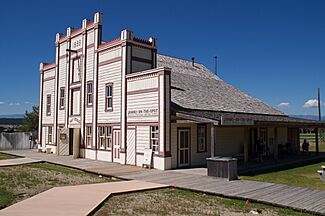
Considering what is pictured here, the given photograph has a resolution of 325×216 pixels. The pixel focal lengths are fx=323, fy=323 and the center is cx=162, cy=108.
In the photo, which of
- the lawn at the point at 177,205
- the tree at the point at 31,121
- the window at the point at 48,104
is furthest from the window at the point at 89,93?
the tree at the point at 31,121

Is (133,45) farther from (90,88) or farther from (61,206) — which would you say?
(61,206)

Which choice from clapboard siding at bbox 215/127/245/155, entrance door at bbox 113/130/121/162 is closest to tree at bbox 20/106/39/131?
entrance door at bbox 113/130/121/162

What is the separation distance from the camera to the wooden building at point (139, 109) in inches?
654

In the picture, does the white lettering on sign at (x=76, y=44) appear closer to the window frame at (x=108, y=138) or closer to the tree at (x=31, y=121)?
the window frame at (x=108, y=138)

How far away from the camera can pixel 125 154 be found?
18.4 metres

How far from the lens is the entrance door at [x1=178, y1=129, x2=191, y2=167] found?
55.9 ft

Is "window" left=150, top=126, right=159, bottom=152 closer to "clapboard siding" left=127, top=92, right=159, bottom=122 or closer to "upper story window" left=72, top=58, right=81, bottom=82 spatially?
"clapboard siding" left=127, top=92, right=159, bottom=122

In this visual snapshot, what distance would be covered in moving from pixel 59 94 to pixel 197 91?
36.8 feet

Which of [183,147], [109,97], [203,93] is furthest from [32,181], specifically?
[203,93]

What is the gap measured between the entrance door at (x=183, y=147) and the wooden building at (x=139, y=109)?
0.05 m

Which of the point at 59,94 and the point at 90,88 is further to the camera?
the point at 59,94

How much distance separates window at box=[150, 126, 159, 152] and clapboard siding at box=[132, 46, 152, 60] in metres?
4.91

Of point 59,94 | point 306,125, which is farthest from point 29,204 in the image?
point 306,125

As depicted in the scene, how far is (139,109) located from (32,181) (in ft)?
22.8
